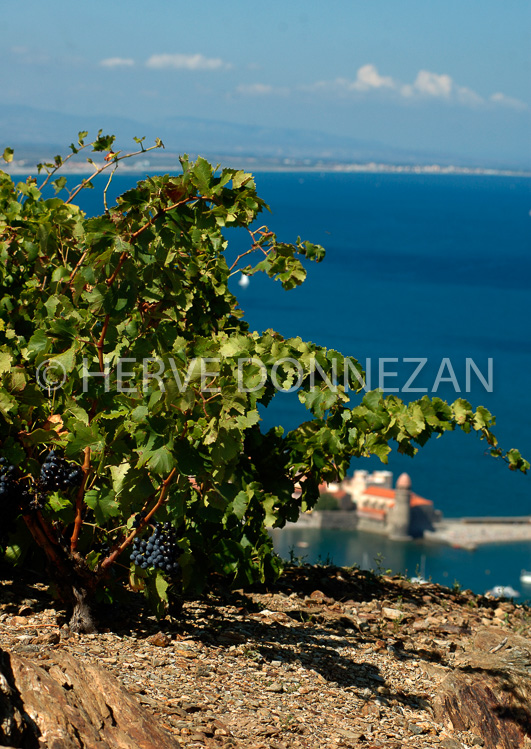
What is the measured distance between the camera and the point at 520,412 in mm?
71812

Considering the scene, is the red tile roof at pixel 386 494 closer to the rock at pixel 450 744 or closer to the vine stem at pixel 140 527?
the rock at pixel 450 744

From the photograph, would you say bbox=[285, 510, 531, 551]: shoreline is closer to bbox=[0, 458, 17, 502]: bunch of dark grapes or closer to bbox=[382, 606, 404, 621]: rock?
bbox=[382, 606, 404, 621]: rock

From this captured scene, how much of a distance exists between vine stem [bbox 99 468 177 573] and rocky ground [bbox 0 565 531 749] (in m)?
0.37

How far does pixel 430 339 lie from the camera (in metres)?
82.5

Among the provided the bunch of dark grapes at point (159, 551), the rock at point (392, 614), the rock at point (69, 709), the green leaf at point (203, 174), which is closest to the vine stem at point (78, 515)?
the bunch of dark grapes at point (159, 551)

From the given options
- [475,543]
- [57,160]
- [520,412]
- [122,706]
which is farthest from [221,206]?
[520,412]

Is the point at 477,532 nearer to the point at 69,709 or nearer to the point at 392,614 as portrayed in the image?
the point at 392,614

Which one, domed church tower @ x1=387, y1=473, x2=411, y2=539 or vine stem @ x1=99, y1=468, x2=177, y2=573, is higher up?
vine stem @ x1=99, y1=468, x2=177, y2=573

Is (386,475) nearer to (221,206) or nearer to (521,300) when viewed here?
(521,300)

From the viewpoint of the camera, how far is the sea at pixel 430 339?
6550cm

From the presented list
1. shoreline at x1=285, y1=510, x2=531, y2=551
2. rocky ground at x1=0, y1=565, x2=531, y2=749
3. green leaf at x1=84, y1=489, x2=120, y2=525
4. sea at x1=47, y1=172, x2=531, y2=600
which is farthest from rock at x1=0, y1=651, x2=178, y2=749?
shoreline at x1=285, y1=510, x2=531, y2=551

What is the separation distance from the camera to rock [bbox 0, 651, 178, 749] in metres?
2.47

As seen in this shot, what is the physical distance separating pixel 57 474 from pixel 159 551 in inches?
22.7

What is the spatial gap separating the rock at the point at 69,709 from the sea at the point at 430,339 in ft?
94.0
